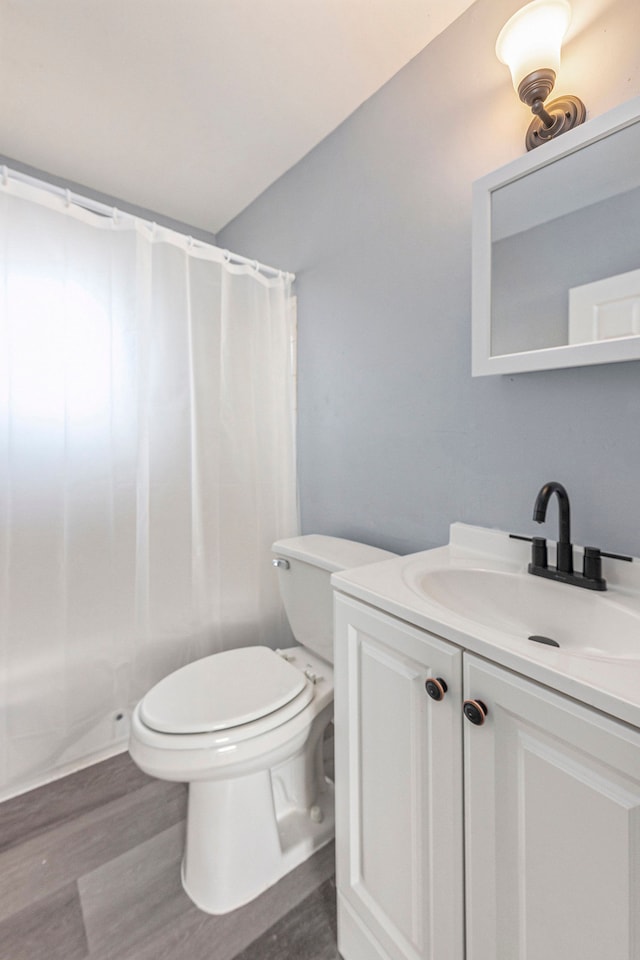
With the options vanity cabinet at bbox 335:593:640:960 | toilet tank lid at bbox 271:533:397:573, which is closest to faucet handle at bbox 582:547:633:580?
vanity cabinet at bbox 335:593:640:960

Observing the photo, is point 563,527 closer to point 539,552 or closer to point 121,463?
point 539,552

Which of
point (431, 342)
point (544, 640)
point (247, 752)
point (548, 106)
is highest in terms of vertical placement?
point (548, 106)

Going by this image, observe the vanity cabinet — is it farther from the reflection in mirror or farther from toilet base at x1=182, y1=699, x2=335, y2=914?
the reflection in mirror

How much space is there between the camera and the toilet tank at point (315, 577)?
4.21ft

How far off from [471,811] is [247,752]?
1.81 ft

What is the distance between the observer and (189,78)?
134 centimetres

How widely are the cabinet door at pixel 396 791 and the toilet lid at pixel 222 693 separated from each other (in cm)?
27

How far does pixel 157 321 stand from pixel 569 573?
4.83 feet

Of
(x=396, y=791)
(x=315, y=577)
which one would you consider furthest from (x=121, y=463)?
(x=396, y=791)

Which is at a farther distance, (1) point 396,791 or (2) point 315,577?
(2) point 315,577

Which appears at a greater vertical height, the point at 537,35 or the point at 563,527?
the point at 537,35

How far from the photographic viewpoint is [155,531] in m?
1.54

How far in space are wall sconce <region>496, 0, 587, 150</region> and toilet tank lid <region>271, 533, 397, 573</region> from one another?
1.14m

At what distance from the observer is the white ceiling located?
1.15 metres
